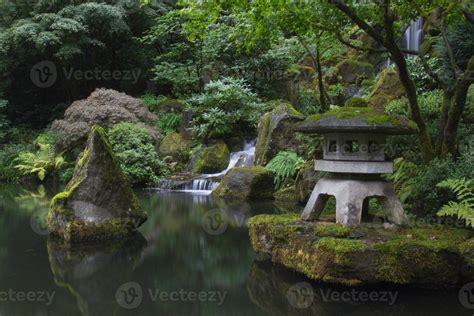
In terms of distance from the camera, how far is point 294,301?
5590 millimetres

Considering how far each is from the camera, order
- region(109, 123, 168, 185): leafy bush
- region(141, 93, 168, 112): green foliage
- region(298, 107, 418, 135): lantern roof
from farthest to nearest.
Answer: region(141, 93, 168, 112): green foliage < region(109, 123, 168, 185): leafy bush < region(298, 107, 418, 135): lantern roof

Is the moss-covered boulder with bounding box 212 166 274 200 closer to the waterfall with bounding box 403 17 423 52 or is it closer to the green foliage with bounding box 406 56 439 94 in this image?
the green foliage with bounding box 406 56 439 94

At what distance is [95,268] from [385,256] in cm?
401

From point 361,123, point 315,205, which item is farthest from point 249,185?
point 361,123

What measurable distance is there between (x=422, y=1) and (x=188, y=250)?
558 centimetres

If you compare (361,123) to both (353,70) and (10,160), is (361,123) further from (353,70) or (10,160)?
(10,160)

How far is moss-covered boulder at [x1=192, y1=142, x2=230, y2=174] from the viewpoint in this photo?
17.0m

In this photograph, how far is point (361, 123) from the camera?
6359mm

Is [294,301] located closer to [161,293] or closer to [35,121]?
[161,293]

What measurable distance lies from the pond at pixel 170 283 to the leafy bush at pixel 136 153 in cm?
715

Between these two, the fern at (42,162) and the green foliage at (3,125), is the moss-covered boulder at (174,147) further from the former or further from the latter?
the green foliage at (3,125)

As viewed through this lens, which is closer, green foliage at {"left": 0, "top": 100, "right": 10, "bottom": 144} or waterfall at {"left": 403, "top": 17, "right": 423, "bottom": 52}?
waterfall at {"left": 403, "top": 17, "right": 423, "bottom": 52}

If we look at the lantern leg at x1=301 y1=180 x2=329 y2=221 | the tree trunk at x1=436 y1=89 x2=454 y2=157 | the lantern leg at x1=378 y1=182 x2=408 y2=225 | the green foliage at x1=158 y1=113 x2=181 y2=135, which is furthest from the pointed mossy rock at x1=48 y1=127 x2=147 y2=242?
the green foliage at x1=158 y1=113 x2=181 y2=135

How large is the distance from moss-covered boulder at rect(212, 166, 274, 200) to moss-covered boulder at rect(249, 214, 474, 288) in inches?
297
